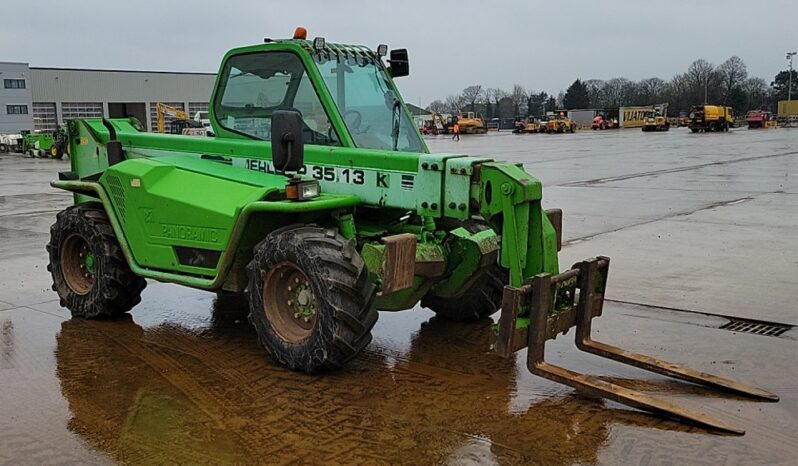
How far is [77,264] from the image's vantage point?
7500 mm

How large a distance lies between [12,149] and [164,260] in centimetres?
Answer: 4461

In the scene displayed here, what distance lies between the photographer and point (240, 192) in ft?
19.4

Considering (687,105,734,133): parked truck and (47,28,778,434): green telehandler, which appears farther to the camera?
(687,105,734,133): parked truck

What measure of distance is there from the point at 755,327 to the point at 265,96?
4676mm

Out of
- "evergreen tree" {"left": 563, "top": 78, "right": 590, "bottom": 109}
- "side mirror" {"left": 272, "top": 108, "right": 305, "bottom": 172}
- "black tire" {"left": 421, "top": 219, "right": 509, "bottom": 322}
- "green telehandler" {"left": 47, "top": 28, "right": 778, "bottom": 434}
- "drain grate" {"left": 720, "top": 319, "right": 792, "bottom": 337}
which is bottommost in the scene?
"drain grate" {"left": 720, "top": 319, "right": 792, "bottom": 337}

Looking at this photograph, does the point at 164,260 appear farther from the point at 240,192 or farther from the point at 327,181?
the point at 327,181

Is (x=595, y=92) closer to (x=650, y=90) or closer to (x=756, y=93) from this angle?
(x=650, y=90)

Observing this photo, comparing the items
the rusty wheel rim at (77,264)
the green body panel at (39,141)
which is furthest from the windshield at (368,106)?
the green body panel at (39,141)

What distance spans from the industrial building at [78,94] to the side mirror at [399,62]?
2294 inches

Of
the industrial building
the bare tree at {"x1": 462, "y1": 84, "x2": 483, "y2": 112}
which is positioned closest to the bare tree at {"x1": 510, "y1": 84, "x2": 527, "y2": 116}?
the bare tree at {"x1": 462, "y1": 84, "x2": 483, "y2": 112}

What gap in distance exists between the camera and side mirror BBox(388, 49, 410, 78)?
6.70 m

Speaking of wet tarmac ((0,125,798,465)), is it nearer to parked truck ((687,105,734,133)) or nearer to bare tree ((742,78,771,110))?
parked truck ((687,105,734,133))

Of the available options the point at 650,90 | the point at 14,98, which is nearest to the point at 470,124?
the point at 14,98

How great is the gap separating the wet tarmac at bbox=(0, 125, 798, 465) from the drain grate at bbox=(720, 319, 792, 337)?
12 centimetres
